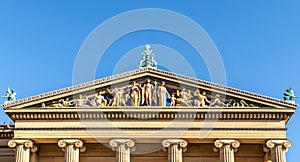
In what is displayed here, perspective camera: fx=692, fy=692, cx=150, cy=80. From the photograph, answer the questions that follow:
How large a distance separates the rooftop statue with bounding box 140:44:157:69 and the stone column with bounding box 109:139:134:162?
4701 millimetres

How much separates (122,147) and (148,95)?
325cm

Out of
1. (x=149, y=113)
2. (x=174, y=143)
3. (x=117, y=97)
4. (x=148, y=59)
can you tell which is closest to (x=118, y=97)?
(x=117, y=97)

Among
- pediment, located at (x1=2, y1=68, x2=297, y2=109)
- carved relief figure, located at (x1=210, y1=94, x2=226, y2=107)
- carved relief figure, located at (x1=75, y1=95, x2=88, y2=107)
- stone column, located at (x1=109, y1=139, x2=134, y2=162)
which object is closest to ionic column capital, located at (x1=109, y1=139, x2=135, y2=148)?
stone column, located at (x1=109, y1=139, x2=134, y2=162)

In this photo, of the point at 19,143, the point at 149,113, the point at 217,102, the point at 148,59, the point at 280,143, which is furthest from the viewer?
the point at 148,59

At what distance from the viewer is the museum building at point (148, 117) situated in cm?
3831

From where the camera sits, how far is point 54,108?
126 ft

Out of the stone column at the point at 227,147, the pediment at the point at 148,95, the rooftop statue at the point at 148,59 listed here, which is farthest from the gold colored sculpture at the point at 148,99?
the stone column at the point at 227,147

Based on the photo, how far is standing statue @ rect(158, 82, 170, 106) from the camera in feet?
127

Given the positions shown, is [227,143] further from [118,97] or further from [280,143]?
[118,97]

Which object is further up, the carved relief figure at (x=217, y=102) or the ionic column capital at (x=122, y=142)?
the carved relief figure at (x=217, y=102)

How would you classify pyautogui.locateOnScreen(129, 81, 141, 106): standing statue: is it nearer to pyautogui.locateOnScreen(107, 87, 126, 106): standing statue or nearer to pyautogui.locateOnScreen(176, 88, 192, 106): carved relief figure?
pyautogui.locateOnScreen(107, 87, 126, 106): standing statue

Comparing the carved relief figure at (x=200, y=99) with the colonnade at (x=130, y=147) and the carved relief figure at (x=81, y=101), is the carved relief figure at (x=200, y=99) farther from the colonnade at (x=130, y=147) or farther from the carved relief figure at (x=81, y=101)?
the carved relief figure at (x=81, y=101)

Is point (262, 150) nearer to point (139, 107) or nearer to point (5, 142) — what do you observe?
point (139, 107)

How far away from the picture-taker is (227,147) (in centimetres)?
3825
